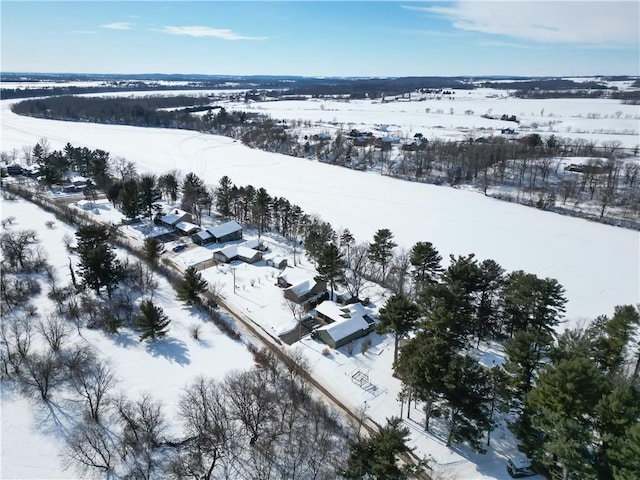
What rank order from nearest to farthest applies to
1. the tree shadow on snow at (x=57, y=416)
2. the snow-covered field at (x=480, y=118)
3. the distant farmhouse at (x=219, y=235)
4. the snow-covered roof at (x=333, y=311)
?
the tree shadow on snow at (x=57, y=416), the snow-covered roof at (x=333, y=311), the distant farmhouse at (x=219, y=235), the snow-covered field at (x=480, y=118)

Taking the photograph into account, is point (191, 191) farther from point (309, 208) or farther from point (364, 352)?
point (364, 352)

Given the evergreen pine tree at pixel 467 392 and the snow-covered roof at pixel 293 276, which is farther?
the snow-covered roof at pixel 293 276

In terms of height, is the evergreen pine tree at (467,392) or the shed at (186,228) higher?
the evergreen pine tree at (467,392)

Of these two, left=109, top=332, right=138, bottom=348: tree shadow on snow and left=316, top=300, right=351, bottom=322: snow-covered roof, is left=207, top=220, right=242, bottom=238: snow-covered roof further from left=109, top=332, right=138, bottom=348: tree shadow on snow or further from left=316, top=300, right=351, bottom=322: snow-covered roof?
left=316, top=300, right=351, bottom=322: snow-covered roof

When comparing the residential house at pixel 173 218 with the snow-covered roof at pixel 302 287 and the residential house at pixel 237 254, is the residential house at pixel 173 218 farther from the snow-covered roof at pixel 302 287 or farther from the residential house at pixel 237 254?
the snow-covered roof at pixel 302 287

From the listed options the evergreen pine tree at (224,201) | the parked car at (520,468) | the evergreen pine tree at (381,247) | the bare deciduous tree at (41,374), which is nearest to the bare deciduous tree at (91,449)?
the bare deciduous tree at (41,374)

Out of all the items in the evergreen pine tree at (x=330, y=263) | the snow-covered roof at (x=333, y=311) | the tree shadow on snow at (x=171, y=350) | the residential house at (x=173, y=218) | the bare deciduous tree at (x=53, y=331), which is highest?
the evergreen pine tree at (x=330, y=263)

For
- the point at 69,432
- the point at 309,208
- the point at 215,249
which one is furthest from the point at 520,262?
the point at 69,432

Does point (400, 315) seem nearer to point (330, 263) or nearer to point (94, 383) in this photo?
point (330, 263)
